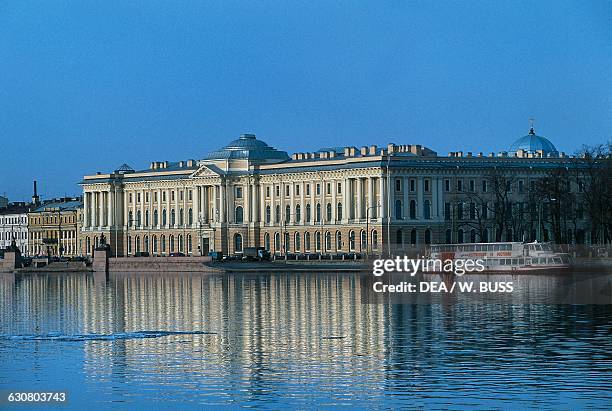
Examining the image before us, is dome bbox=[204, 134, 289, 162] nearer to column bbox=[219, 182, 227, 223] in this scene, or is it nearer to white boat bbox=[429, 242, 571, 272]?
column bbox=[219, 182, 227, 223]

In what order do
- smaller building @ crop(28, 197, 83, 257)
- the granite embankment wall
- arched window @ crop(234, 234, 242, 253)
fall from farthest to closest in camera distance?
smaller building @ crop(28, 197, 83, 257) < arched window @ crop(234, 234, 242, 253) < the granite embankment wall

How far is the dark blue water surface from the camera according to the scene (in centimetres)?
2914

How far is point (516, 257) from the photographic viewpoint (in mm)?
89812

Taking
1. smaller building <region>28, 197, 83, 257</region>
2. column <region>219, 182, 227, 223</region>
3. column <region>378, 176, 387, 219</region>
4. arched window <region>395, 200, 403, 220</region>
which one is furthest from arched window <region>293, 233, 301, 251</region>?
smaller building <region>28, 197, 83, 257</region>

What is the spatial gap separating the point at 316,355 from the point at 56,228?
153318 mm

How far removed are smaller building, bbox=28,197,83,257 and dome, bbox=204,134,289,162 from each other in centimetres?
2881

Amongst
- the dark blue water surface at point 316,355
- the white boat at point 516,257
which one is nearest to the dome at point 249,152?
the white boat at point 516,257

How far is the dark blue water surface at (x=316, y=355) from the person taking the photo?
29141mm

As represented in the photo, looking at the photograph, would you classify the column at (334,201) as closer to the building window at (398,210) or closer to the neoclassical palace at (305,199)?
the neoclassical palace at (305,199)

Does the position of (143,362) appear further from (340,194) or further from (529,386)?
(340,194)

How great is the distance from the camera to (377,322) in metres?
46.6

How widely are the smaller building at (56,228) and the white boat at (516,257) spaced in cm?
9259

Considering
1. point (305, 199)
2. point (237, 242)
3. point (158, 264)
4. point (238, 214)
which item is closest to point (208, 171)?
point (238, 214)

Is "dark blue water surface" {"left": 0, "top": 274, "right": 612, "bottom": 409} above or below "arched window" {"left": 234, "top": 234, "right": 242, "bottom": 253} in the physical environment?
below
